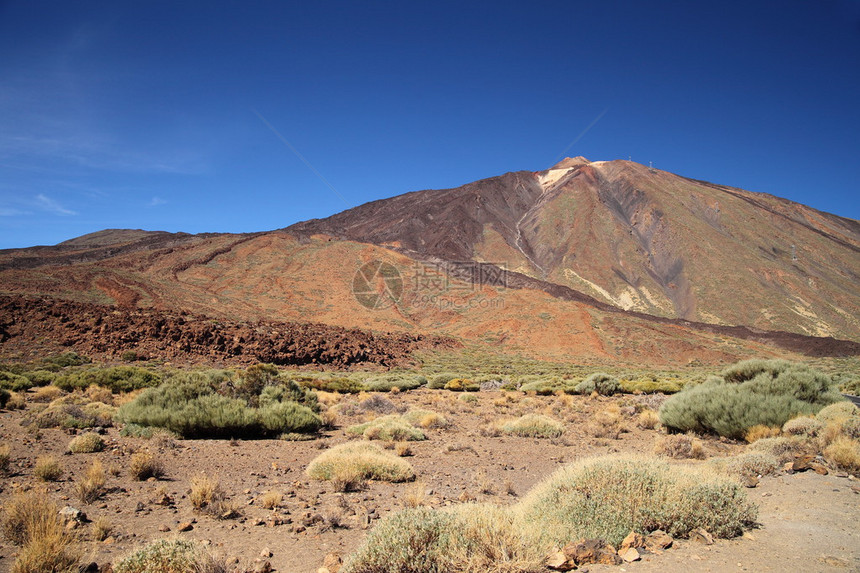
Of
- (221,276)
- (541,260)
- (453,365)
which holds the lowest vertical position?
(453,365)

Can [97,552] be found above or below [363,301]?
below

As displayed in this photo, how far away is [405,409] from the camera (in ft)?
51.7

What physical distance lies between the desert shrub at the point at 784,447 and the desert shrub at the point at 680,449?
1002 millimetres

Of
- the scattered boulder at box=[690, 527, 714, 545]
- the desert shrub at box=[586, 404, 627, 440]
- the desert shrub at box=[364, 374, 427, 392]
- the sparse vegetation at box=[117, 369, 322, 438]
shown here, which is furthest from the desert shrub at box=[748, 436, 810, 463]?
the desert shrub at box=[364, 374, 427, 392]

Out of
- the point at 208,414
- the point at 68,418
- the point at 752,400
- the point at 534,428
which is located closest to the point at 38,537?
the point at 208,414

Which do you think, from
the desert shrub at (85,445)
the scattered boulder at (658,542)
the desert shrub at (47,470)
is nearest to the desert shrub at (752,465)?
the scattered boulder at (658,542)

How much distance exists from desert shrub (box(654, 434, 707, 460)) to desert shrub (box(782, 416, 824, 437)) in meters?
1.83

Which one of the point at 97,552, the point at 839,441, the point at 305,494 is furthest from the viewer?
the point at 839,441

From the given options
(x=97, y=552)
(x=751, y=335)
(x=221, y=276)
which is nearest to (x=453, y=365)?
(x=97, y=552)

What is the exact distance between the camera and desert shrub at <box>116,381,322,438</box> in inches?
408

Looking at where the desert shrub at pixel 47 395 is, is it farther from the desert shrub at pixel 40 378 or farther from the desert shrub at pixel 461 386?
Result: the desert shrub at pixel 461 386

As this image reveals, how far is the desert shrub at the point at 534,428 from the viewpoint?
39.4 feet

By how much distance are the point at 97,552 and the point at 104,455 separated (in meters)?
4.31

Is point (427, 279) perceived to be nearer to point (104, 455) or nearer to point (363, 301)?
point (363, 301)
